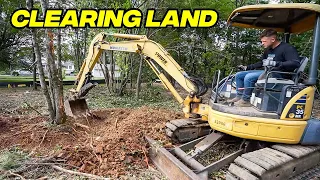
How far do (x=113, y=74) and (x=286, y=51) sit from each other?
788 centimetres

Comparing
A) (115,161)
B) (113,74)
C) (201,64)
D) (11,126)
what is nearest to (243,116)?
(115,161)

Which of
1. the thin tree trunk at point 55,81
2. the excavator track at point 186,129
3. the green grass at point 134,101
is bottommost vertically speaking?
the green grass at point 134,101

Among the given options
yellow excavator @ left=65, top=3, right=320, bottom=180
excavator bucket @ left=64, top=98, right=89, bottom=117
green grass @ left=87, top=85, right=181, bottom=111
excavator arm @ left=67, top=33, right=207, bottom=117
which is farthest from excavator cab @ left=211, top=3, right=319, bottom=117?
green grass @ left=87, top=85, right=181, bottom=111

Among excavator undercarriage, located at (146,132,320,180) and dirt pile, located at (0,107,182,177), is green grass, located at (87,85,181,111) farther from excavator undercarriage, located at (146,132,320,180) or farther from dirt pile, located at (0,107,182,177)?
excavator undercarriage, located at (146,132,320,180)

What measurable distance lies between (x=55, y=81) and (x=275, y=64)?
3988 mm

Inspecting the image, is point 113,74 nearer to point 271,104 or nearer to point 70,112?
point 70,112

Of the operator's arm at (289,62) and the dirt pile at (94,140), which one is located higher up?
the operator's arm at (289,62)

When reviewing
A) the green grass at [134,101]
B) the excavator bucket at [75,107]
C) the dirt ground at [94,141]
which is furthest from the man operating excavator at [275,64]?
the green grass at [134,101]

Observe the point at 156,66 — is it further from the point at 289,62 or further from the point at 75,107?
the point at 289,62

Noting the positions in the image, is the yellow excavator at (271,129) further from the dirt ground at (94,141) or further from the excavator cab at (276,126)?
the dirt ground at (94,141)

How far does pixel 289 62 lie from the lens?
11.1ft

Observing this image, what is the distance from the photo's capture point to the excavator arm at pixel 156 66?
4.54m

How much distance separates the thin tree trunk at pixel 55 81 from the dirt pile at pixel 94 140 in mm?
231

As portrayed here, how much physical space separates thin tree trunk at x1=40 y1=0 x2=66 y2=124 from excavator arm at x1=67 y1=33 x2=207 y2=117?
106 centimetres
